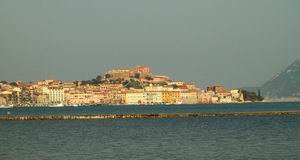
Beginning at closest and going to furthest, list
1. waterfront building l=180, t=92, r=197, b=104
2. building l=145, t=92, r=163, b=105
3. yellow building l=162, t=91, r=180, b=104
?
building l=145, t=92, r=163, b=105, yellow building l=162, t=91, r=180, b=104, waterfront building l=180, t=92, r=197, b=104

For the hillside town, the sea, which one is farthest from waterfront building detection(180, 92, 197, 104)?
the sea

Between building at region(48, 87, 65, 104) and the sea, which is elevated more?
building at region(48, 87, 65, 104)

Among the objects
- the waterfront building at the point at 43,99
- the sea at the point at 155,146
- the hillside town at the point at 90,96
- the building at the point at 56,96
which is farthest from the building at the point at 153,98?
the sea at the point at 155,146

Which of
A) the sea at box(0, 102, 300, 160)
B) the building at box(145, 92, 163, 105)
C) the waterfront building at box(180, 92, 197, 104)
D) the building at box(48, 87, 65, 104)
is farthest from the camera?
the waterfront building at box(180, 92, 197, 104)

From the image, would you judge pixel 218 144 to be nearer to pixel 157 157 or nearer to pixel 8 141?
pixel 157 157

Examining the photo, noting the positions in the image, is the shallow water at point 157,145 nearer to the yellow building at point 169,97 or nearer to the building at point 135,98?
the building at point 135,98

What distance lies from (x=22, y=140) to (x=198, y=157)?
15.4 m

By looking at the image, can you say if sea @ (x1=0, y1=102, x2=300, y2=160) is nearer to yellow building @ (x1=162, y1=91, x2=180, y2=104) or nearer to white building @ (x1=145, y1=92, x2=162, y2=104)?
white building @ (x1=145, y1=92, x2=162, y2=104)

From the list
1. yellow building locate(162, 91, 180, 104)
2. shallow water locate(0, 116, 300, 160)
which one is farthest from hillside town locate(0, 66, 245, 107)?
shallow water locate(0, 116, 300, 160)

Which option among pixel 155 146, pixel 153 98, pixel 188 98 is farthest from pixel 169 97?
pixel 155 146

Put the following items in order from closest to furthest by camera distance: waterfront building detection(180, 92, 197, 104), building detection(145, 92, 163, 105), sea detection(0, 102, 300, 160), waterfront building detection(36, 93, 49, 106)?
sea detection(0, 102, 300, 160), building detection(145, 92, 163, 105), waterfront building detection(36, 93, 49, 106), waterfront building detection(180, 92, 197, 104)

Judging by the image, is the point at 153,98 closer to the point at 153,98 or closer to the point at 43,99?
the point at 153,98

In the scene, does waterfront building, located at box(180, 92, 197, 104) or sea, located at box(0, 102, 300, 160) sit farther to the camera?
waterfront building, located at box(180, 92, 197, 104)

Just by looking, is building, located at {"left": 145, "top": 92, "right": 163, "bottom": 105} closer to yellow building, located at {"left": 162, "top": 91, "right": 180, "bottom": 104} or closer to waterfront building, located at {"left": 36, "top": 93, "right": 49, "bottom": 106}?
yellow building, located at {"left": 162, "top": 91, "right": 180, "bottom": 104}
